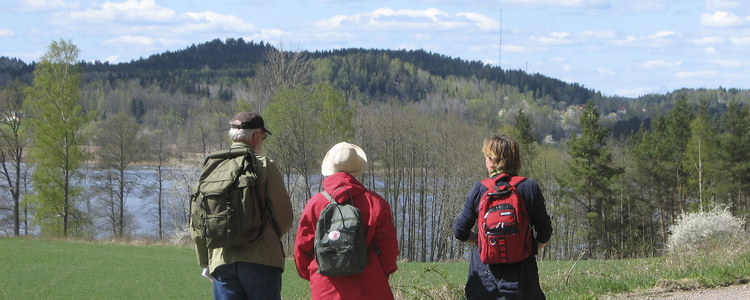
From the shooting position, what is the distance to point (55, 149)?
124 ft

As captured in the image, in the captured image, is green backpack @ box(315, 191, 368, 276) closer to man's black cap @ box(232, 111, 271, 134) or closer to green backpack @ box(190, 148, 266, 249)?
green backpack @ box(190, 148, 266, 249)

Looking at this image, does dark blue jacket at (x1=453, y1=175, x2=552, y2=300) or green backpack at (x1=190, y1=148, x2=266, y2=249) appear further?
dark blue jacket at (x1=453, y1=175, x2=552, y2=300)

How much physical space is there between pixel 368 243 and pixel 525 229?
0.94 metres

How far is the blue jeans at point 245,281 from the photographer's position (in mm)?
3480

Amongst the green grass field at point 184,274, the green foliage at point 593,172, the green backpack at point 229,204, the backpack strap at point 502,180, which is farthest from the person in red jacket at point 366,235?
the green foliage at point 593,172

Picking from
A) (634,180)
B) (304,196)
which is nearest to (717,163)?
(634,180)

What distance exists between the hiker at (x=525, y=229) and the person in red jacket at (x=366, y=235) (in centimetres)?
57

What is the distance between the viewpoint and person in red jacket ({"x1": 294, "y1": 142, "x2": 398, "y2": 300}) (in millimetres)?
3242

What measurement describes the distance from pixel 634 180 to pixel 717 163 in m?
8.99

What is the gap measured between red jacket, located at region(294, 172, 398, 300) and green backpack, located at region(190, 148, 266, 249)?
307mm

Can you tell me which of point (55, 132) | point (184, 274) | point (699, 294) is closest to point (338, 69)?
point (55, 132)

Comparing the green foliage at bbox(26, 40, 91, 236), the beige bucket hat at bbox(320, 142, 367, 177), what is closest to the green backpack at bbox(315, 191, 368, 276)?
the beige bucket hat at bbox(320, 142, 367, 177)

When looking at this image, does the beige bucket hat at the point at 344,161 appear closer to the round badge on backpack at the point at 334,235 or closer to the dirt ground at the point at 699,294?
the round badge on backpack at the point at 334,235

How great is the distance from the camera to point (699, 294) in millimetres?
6035
